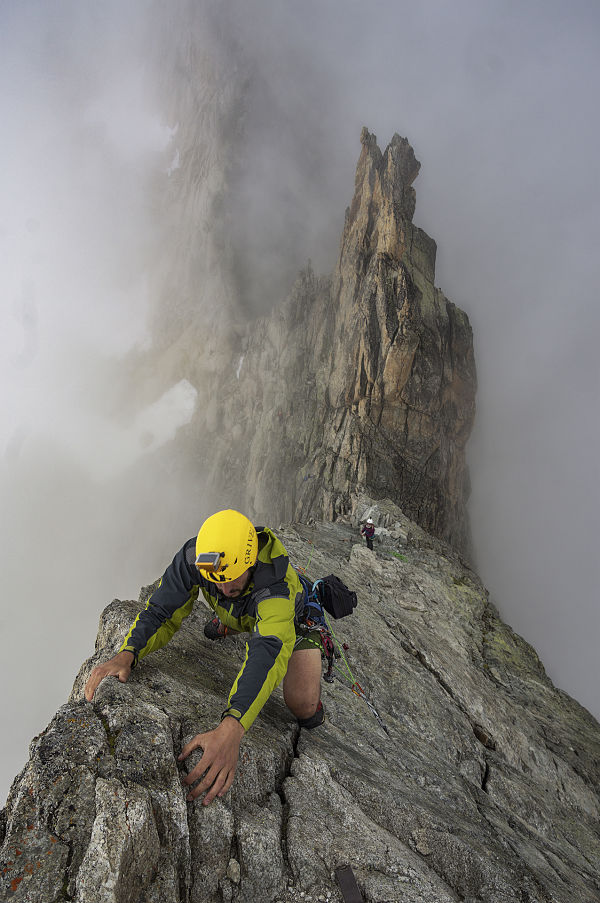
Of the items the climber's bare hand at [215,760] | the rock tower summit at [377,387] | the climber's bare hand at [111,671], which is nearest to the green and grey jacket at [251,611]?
the climber's bare hand at [111,671]

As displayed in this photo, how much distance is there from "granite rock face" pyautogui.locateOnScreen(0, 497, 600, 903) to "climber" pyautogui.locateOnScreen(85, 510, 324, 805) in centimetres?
29

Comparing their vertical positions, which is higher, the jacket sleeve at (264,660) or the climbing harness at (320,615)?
the climbing harness at (320,615)

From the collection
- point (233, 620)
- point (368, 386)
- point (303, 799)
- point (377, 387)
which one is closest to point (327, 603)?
point (233, 620)

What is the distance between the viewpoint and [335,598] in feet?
20.5

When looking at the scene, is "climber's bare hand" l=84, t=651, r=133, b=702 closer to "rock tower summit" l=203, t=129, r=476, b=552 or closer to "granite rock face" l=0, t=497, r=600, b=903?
"granite rock face" l=0, t=497, r=600, b=903

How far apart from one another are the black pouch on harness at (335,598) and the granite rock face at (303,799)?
1.51 meters

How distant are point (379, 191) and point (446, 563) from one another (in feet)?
109

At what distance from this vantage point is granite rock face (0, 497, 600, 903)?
112 inches

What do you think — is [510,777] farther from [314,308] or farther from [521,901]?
[314,308]

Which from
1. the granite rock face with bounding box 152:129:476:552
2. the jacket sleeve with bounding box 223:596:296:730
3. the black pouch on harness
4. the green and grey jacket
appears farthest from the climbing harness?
the granite rock face with bounding box 152:129:476:552

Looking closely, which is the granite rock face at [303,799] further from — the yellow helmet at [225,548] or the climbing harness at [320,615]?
the yellow helmet at [225,548]

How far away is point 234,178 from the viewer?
54.8 metres

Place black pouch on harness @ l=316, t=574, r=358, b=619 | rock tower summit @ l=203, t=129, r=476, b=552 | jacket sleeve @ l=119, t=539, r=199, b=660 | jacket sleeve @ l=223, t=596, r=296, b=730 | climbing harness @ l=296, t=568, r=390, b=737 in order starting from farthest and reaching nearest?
rock tower summit @ l=203, t=129, r=476, b=552 < black pouch on harness @ l=316, t=574, r=358, b=619 < climbing harness @ l=296, t=568, r=390, b=737 < jacket sleeve @ l=119, t=539, r=199, b=660 < jacket sleeve @ l=223, t=596, r=296, b=730

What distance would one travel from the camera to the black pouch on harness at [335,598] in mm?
6227
